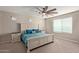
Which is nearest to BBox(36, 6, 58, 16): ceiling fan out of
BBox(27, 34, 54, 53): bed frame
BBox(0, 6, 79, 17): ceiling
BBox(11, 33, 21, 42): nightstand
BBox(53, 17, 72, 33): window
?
BBox(0, 6, 79, 17): ceiling

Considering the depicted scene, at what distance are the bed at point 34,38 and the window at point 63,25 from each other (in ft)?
0.87

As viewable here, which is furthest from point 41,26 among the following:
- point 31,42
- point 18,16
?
point 18,16

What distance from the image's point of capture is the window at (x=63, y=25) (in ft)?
6.02

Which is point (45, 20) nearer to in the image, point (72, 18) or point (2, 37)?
point (72, 18)

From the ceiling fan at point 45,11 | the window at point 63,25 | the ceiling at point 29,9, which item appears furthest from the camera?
the window at point 63,25

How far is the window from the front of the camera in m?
1.83

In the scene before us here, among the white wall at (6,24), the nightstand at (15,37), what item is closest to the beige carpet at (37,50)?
the nightstand at (15,37)

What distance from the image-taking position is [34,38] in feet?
6.16

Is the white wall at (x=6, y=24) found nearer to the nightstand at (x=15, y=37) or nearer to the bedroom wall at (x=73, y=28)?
the nightstand at (x=15, y=37)

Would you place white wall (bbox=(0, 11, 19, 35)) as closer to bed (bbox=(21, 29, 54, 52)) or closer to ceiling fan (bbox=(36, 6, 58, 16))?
bed (bbox=(21, 29, 54, 52))

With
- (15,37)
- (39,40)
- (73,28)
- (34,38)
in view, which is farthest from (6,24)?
(73,28)

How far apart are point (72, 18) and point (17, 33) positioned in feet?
4.63

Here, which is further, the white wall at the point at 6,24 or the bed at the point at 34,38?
the bed at the point at 34,38
